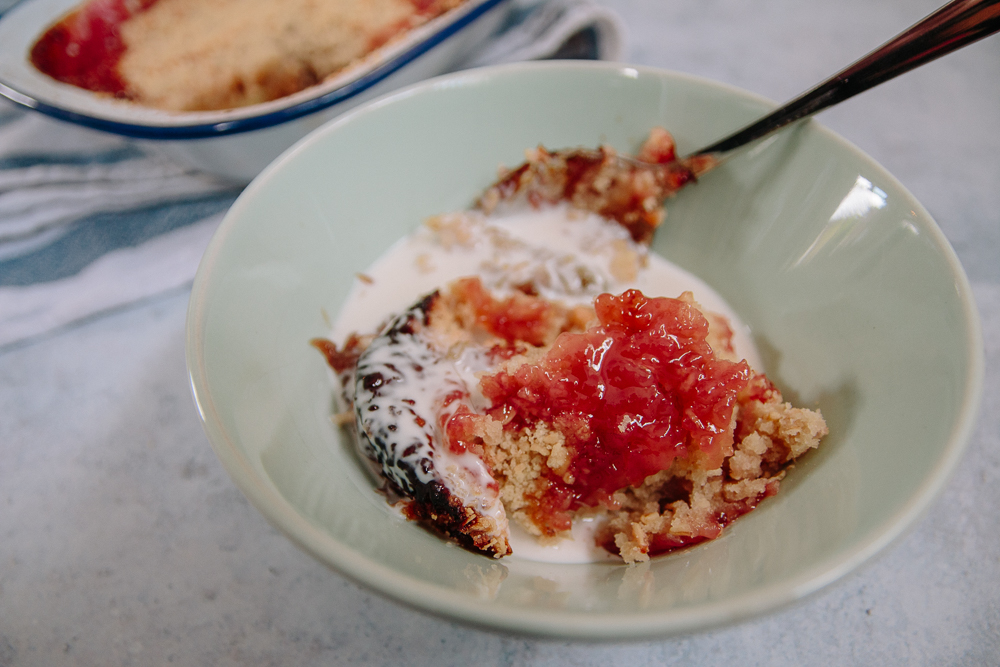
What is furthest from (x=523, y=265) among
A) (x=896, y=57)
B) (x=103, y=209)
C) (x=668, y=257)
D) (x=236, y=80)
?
(x=103, y=209)

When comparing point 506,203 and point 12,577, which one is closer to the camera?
point 12,577

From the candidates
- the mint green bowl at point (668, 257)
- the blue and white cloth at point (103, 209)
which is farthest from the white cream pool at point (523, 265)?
the blue and white cloth at point (103, 209)

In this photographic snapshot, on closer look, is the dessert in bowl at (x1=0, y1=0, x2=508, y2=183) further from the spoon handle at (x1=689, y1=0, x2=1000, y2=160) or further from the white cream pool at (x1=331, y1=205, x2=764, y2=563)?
the spoon handle at (x1=689, y1=0, x2=1000, y2=160)

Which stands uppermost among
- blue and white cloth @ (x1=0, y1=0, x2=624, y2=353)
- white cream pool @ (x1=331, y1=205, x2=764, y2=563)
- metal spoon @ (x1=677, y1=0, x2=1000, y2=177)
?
metal spoon @ (x1=677, y1=0, x2=1000, y2=177)

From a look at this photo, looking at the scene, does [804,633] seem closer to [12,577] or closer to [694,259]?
[694,259]

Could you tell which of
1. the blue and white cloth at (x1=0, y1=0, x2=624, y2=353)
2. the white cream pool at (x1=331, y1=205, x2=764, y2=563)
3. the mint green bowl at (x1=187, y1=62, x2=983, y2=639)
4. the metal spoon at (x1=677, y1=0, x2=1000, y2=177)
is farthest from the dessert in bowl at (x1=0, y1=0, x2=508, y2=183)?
the metal spoon at (x1=677, y1=0, x2=1000, y2=177)

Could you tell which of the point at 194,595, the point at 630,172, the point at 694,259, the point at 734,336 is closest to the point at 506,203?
the point at 630,172
